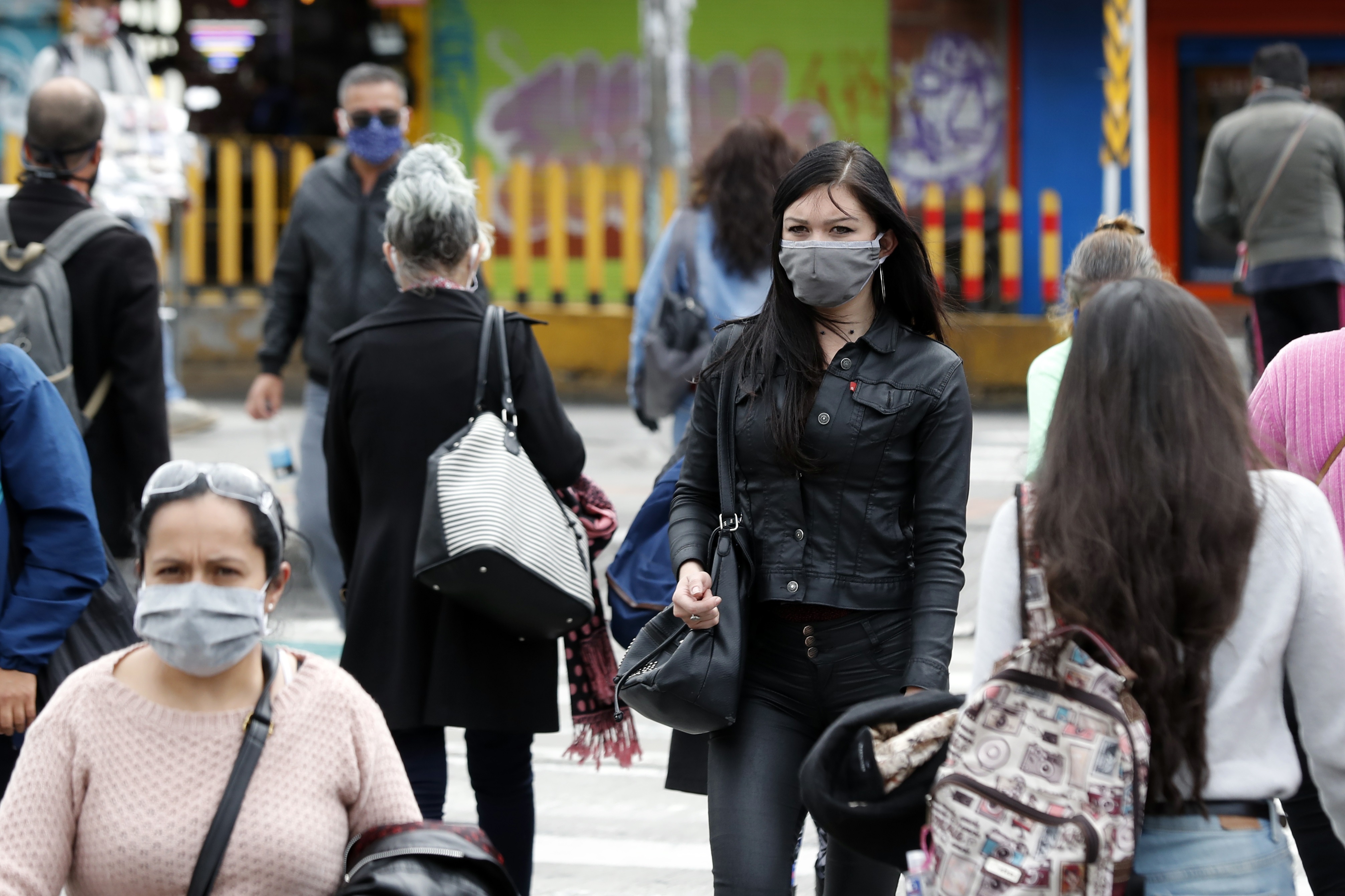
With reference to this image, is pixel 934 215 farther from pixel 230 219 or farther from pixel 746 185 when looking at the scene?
pixel 746 185

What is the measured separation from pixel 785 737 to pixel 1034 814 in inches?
38.9

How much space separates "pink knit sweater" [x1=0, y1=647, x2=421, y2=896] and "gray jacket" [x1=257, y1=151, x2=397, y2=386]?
3.44m

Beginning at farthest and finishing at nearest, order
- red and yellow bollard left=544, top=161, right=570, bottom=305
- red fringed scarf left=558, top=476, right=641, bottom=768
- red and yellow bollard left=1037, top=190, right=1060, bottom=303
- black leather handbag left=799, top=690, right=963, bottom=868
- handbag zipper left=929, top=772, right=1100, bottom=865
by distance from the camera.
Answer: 1. red and yellow bollard left=1037, top=190, right=1060, bottom=303
2. red and yellow bollard left=544, top=161, right=570, bottom=305
3. red fringed scarf left=558, top=476, right=641, bottom=768
4. black leather handbag left=799, top=690, right=963, bottom=868
5. handbag zipper left=929, top=772, right=1100, bottom=865

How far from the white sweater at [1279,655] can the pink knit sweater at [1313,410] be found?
968mm

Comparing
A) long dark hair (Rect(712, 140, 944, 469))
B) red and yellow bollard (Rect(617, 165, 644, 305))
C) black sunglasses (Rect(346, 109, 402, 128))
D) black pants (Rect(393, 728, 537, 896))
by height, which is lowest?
black pants (Rect(393, 728, 537, 896))

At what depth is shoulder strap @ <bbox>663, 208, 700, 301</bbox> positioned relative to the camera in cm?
589

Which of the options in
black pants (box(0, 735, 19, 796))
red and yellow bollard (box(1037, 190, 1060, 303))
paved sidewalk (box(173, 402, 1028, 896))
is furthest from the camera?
red and yellow bollard (box(1037, 190, 1060, 303))

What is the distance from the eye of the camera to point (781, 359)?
335cm

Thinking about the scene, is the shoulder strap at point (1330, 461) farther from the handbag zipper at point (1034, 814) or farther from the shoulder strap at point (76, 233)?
the shoulder strap at point (76, 233)

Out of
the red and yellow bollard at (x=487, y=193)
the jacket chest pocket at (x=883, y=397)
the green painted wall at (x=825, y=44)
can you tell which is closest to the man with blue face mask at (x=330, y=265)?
the jacket chest pocket at (x=883, y=397)

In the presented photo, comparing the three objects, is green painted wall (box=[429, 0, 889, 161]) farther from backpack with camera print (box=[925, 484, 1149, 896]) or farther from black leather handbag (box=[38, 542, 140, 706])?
backpack with camera print (box=[925, 484, 1149, 896])

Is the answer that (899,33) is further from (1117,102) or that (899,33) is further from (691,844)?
(691,844)

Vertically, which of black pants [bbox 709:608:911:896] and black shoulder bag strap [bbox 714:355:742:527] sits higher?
black shoulder bag strap [bbox 714:355:742:527]

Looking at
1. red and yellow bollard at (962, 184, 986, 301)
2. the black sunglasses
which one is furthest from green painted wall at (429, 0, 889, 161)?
the black sunglasses
